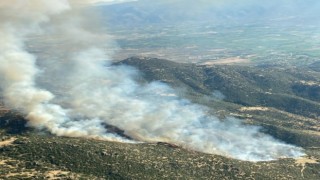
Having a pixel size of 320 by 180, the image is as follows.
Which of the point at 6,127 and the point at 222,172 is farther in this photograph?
the point at 6,127

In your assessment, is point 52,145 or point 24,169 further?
point 52,145

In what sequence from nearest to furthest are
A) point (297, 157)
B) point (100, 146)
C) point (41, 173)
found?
point (41, 173) < point (100, 146) < point (297, 157)

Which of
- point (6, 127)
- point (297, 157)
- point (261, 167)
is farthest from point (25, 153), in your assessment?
point (297, 157)

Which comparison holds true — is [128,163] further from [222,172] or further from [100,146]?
[222,172]

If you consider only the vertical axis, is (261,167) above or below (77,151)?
below

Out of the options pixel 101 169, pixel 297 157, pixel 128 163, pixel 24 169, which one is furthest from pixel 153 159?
pixel 297 157

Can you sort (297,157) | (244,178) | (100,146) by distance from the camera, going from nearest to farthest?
1. (244,178)
2. (100,146)
3. (297,157)

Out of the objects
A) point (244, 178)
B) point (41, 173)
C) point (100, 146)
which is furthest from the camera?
point (100, 146)

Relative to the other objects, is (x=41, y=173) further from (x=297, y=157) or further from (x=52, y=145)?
(x=297, y=157)

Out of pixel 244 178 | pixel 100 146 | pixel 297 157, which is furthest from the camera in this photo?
pixel 297 157
